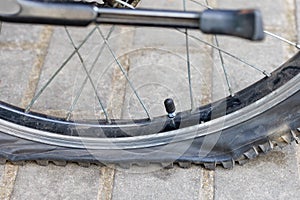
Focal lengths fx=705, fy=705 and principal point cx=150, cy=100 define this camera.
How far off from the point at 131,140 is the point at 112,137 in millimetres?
40

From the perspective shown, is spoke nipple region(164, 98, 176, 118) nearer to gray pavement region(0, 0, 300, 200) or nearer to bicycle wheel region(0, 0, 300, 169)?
bicycle wheel region(0, 0, 300, 169)

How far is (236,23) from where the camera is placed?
875 millimetres

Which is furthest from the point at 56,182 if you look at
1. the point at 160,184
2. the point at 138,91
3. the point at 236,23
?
the point at 236,23

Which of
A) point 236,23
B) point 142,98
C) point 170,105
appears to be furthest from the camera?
point 142,98

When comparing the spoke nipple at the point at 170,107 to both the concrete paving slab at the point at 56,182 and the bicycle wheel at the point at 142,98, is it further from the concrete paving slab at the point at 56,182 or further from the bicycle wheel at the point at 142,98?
the concrete paving slab at the point at 56,182

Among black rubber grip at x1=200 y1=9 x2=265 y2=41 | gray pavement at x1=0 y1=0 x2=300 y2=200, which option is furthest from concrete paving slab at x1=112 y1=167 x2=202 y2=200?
black rubber grip at x1=200 y1=9 x2=265 y2=41

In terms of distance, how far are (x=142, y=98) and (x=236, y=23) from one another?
0.81 m

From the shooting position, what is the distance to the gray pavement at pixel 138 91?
1.47m

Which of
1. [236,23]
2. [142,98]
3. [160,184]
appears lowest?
[160,184]

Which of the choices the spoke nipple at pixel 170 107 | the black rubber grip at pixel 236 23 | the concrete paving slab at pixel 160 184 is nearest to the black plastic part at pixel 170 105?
the spoke nipple at pixel 170 107

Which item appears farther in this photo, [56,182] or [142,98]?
[142,98]

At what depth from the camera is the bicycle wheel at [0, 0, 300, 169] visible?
4.62ft

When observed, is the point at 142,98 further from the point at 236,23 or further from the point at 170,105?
the point at 236,23

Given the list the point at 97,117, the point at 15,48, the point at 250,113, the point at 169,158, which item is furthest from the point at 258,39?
the point at 15,48
